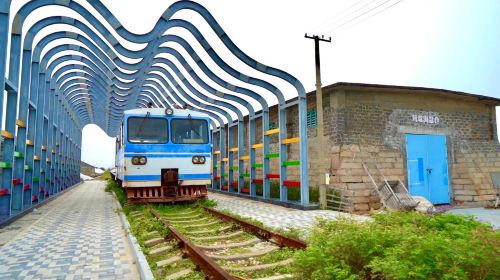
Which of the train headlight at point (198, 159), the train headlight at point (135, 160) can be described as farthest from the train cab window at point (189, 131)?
the train headlight at point (135, 160)

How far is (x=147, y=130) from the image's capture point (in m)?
10.4

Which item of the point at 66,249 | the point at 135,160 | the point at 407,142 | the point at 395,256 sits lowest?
the point at 66,249

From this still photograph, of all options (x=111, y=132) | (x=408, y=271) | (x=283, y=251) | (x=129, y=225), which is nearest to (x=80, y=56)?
(x=129, y=225)

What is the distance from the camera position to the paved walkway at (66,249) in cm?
435

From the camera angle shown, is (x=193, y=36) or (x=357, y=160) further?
(x=357, y=160)

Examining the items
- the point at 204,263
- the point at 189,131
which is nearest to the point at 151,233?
the point at 204,263

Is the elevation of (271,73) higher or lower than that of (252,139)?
higher

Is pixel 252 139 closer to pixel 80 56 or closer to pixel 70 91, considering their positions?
pixel 80 56

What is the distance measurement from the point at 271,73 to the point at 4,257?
7.95 meters

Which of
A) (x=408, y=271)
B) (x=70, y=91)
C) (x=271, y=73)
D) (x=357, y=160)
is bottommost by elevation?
(x=408, y=271)

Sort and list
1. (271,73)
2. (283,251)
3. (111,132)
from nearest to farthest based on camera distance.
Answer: (283,251)
(271,73)
(111,132)

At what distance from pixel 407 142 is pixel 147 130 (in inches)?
414

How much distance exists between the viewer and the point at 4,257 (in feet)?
16.8

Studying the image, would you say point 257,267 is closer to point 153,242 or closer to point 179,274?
point 179,274
